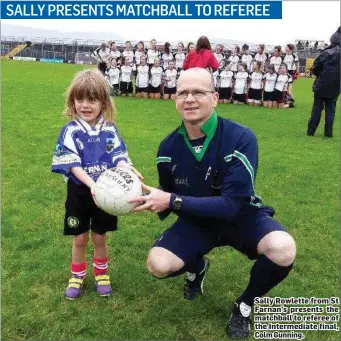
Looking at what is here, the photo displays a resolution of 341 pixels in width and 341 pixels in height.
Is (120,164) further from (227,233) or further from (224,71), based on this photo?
(224,71)

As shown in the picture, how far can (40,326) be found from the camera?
3367 millimetres

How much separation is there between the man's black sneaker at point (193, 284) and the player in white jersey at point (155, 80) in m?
13.8

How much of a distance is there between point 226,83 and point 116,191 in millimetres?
14466

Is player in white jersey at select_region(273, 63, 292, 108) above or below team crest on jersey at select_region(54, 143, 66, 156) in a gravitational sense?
above

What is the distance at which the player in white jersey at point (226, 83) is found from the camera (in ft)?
56.0

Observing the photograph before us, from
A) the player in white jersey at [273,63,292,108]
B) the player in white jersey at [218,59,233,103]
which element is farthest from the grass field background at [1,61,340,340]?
the player in white jersey at [218,59,233,103]

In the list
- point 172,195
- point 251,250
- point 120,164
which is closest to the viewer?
point 172,195

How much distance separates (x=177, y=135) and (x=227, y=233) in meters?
0.84

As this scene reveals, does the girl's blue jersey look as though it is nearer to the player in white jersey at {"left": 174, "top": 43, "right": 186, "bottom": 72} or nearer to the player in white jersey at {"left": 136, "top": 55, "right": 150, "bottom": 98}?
the player in white jersey at {"left": 136, "top": 55, "right": 150, "bottom": 98}

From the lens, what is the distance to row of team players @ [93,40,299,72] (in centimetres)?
1716

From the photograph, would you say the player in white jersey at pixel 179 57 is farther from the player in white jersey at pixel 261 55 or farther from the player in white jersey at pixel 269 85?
the player in white jersey at pixel 269 85

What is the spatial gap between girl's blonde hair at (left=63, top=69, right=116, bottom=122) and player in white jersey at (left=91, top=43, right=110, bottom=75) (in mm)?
13888

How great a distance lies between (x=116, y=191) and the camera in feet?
10.6

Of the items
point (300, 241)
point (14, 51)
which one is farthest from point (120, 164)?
point (14, 51)
